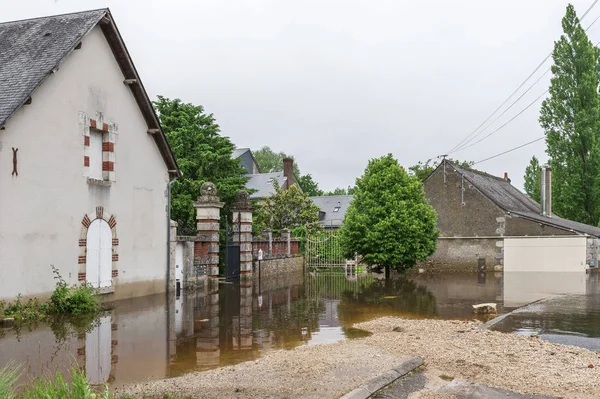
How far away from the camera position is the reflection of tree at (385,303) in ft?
46.4

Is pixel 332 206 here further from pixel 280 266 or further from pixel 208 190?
pixel 208 190

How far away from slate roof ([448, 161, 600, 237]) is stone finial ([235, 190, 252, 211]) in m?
16.7

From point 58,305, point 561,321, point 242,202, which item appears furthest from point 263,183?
point 561,321

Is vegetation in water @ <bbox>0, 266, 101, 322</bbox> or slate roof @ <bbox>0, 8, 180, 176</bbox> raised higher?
slate roof @ <bbox>0, 8, 180, 176</bbox>

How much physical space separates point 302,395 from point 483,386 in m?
2.26

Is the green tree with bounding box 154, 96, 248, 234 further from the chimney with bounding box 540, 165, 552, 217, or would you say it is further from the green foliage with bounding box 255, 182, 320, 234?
the chimney with bounding box 540, 165, 552, 217

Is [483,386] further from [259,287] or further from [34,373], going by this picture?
[259,287]

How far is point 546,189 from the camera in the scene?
39.3 metres

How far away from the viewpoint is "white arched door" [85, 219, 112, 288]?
1438cm

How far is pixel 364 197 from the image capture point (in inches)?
973

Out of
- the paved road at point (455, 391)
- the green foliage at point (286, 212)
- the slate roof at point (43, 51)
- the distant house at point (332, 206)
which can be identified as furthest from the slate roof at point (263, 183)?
the paved road at point (455, 391)

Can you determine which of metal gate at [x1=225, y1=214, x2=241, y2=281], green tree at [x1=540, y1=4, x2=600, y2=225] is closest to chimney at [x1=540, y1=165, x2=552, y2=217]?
green tree at [x1=540, y1=4, x2=600, y2=225]

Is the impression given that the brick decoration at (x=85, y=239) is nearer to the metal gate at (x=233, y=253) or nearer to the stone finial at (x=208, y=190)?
the stone finial at (x=208, y=190)

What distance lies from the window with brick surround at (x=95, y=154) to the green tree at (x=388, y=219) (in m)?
12.0
